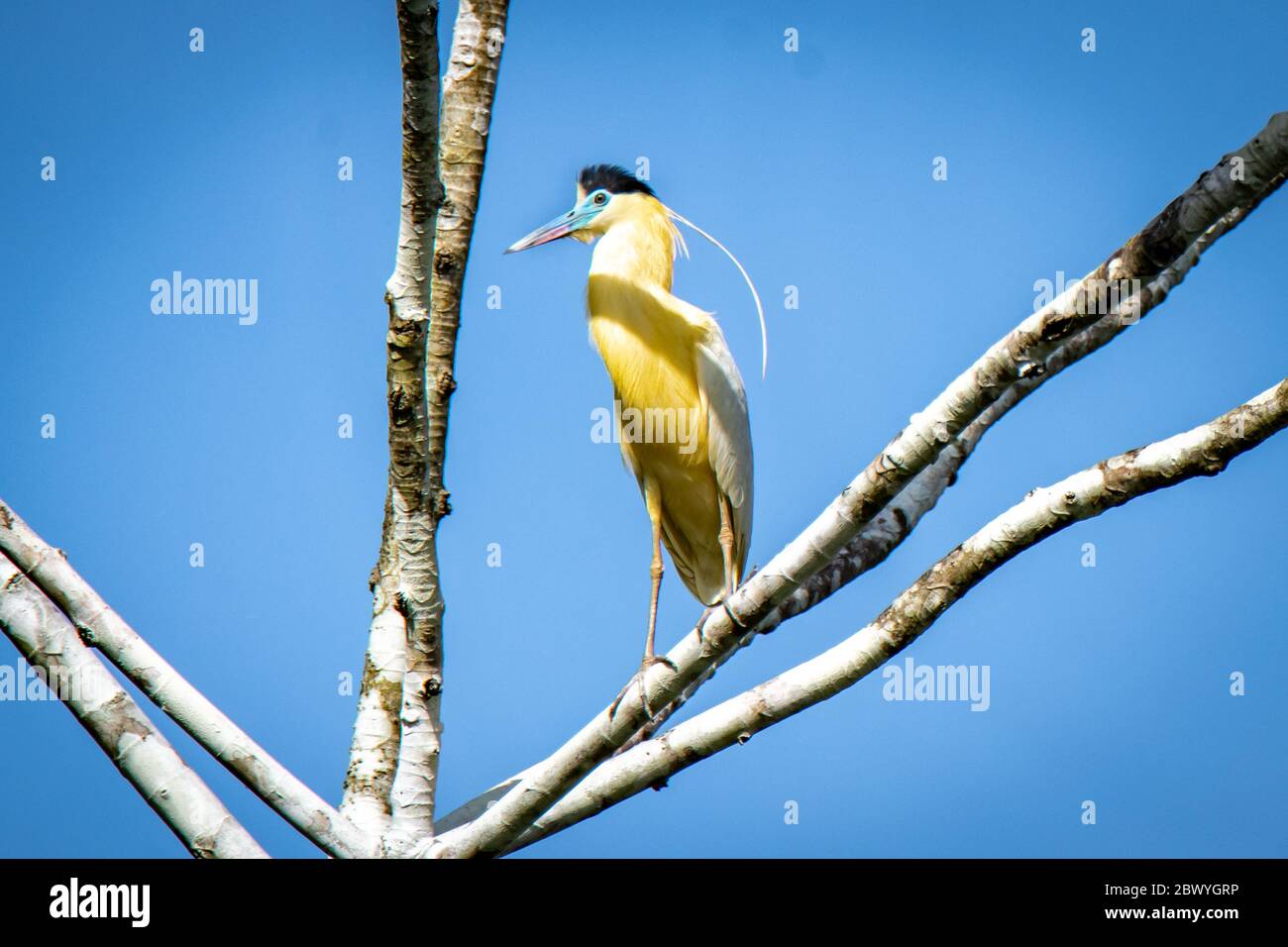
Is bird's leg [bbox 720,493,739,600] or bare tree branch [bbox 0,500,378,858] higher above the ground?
bird's leg [bbox 720,493,739,600]

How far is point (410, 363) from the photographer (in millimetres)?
3250

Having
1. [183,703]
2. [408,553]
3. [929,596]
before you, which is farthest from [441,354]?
[929,596]

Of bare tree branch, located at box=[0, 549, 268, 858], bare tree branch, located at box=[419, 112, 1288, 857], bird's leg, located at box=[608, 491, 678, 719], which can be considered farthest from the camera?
bird's leg, located at box=[608, 491, 678, 719]

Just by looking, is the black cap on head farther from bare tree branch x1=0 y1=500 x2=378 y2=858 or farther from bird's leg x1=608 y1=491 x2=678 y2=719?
bare tree branch x1=0 y1=500 x2=378 y2=858

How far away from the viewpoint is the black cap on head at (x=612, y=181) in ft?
19.1

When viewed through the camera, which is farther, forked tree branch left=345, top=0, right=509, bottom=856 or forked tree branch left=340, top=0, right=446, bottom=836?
forked tree branch left=345, top=0, right=509, bottom=856

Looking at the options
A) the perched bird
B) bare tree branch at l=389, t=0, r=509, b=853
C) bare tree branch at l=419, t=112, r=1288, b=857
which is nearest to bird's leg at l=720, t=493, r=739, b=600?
the perched bird

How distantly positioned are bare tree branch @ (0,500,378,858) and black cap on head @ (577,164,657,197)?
322 cm

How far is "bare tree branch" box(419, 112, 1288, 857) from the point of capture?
2.58 meters

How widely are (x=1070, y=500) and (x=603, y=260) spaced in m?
2.86

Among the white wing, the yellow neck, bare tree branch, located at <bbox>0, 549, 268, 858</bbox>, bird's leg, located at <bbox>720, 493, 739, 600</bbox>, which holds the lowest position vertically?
bare tree branch, located at <bbox>0, 549, 268, 858</bbox>
